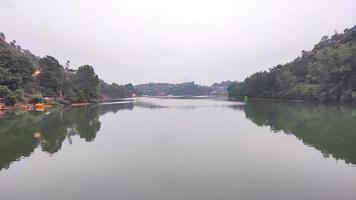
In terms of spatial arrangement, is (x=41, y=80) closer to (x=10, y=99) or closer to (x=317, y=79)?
(x=10, y=99)

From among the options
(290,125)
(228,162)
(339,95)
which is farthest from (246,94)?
(228,162)

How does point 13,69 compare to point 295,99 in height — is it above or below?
above

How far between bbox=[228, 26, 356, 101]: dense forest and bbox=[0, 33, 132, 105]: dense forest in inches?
1540

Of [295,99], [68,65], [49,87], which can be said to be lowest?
[295,99]

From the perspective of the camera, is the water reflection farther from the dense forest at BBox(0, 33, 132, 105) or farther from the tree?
the tree

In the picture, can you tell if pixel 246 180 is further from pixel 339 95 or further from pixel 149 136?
pixel 339 95

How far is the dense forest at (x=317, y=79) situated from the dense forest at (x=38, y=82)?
39.1 metres

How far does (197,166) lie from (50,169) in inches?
208

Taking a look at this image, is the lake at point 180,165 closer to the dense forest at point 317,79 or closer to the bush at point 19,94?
the bush at point 19,94

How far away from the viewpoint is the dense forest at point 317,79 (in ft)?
169

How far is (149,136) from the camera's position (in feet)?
66.7

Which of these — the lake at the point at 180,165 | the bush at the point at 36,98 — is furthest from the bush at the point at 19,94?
the lake at the point at 180,165

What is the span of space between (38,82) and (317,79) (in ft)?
162

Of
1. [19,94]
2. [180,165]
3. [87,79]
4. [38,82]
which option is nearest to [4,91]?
[19,94]
